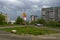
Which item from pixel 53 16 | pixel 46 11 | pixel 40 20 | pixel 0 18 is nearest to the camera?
pixel 0 18

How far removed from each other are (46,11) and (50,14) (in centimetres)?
798

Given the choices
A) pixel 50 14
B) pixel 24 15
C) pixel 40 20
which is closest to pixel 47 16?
pixel 50 14

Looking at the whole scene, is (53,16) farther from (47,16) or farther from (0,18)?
(0,18)

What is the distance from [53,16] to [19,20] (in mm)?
31389

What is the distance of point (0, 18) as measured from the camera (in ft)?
352

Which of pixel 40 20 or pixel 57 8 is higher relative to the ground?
pixel 57 8

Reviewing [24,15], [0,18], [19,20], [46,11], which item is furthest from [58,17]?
[24,15]

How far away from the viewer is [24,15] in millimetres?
25672

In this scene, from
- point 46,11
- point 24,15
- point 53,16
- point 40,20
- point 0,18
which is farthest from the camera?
point 46,11

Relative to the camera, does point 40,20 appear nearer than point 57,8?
Yes

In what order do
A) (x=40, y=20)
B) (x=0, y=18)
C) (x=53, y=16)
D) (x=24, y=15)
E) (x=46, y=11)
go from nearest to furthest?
(x=24, y=15), (x=0, y=18), (x=40, y=20), (x=53, y=16), (x=46, y=11)

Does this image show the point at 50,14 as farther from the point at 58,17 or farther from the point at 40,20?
the point at 40,20

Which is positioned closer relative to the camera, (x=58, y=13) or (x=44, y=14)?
(x=58, y=13)

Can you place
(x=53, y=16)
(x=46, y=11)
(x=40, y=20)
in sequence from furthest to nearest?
(x=46, y=11), (x=53, y=16), (x=40, y=20)
